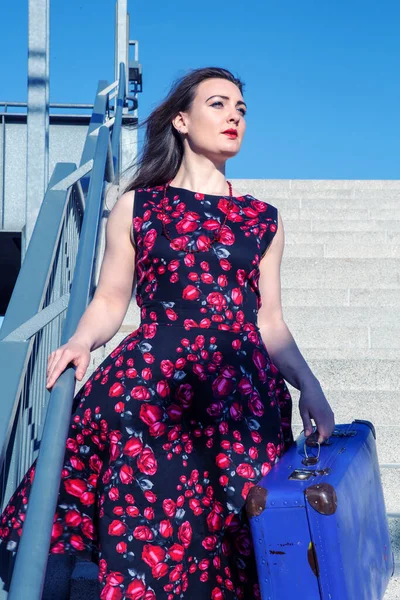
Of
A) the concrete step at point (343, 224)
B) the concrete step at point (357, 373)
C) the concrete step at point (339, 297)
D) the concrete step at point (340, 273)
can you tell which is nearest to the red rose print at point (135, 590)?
the concrete step at point (357, 373)

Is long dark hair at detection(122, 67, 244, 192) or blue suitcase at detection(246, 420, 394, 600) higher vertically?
long dark hair at detection(122, 67, 244, 192)

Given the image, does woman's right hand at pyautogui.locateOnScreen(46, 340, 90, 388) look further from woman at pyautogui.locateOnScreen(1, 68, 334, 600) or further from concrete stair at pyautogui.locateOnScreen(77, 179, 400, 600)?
concrete stair at pyautogui.locateOnScreen(77, 179, 400, 600)

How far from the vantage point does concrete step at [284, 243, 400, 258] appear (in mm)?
5254

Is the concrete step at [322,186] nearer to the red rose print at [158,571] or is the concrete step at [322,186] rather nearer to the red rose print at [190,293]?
the red rose print at [190,293]

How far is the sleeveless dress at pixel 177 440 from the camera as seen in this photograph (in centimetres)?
181

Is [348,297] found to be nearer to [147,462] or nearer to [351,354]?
[351,354]

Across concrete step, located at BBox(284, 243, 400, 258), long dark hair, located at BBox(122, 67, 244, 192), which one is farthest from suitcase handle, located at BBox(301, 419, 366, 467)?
concrete step, located at BBox(284, 243, 400, 258)

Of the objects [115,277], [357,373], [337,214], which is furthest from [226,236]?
[337,214]

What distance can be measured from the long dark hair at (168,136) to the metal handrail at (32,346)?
0.24 m

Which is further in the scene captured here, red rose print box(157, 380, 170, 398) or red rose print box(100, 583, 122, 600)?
red rose print box(157, 380, 170, 398)

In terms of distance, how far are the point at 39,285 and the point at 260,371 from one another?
0.64 meters

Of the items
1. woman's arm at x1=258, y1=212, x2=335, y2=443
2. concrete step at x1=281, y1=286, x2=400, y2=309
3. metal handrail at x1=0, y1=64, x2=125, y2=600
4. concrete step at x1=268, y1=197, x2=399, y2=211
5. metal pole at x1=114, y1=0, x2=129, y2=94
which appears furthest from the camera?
metal pole at x1=114, y1=0, x2=129, y2=94

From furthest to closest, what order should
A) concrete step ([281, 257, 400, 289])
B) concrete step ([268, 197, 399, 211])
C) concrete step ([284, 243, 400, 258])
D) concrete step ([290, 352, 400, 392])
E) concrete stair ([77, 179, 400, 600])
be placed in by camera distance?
concrete step ([268, 197, 399, 211]) < concrete step ([284, 243, 400, 258]) < concrete step ([281, 257, 400, 289]) < concrete step ([290, 352, 400, 392]) < concrete stair ([77, 179, 400, 600])

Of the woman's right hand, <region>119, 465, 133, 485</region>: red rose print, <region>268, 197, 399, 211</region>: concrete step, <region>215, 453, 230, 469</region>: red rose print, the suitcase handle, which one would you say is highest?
<region>268, 197, 399, 211</region>: concrete step
